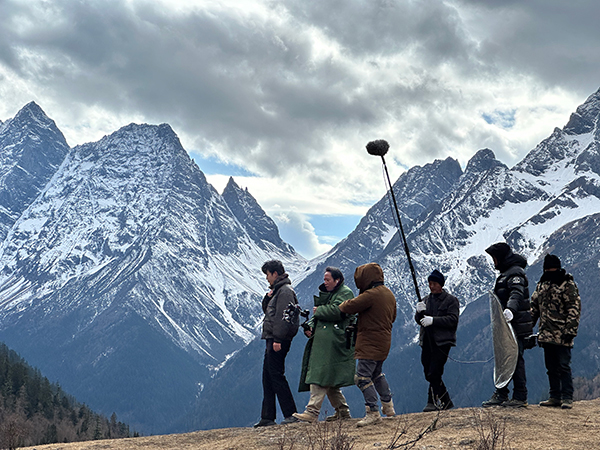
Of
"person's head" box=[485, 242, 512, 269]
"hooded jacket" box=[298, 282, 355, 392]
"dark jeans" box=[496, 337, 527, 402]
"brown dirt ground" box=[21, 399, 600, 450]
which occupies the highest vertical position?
"person's head" box=[485, 242, 512, 269]

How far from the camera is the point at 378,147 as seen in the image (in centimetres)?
1381

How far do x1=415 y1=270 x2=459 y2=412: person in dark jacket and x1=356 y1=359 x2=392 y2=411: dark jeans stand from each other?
3.30 feet

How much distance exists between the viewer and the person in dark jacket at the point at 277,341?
38.6 ft

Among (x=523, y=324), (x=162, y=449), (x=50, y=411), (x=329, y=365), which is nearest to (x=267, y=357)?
(x=329, y=365)

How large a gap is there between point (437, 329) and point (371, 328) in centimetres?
159

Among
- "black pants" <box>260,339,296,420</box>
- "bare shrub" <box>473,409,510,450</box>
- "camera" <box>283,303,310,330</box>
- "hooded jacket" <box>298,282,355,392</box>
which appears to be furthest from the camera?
"black pants" <box>260,339,296,420</box>

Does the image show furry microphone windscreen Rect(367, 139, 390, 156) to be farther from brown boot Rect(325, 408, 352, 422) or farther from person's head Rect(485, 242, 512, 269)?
brown boot Rect(325, 408, 352, 422)

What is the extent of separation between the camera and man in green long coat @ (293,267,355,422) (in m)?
10.8

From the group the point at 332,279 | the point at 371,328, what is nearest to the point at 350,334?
the point at 371,328

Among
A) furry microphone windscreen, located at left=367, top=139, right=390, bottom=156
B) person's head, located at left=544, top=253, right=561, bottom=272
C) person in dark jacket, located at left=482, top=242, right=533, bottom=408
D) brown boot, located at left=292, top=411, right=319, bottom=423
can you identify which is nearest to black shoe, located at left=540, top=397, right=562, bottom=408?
person in dark jacket, located at left=482, top=242, right=533, bottom=408

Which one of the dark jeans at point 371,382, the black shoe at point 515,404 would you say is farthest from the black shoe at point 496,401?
the dark jeans at point 371,382

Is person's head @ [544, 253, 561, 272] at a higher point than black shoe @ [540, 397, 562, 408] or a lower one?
higher

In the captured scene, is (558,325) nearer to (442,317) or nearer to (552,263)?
(552,263)

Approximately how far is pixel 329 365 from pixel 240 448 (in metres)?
2.14
